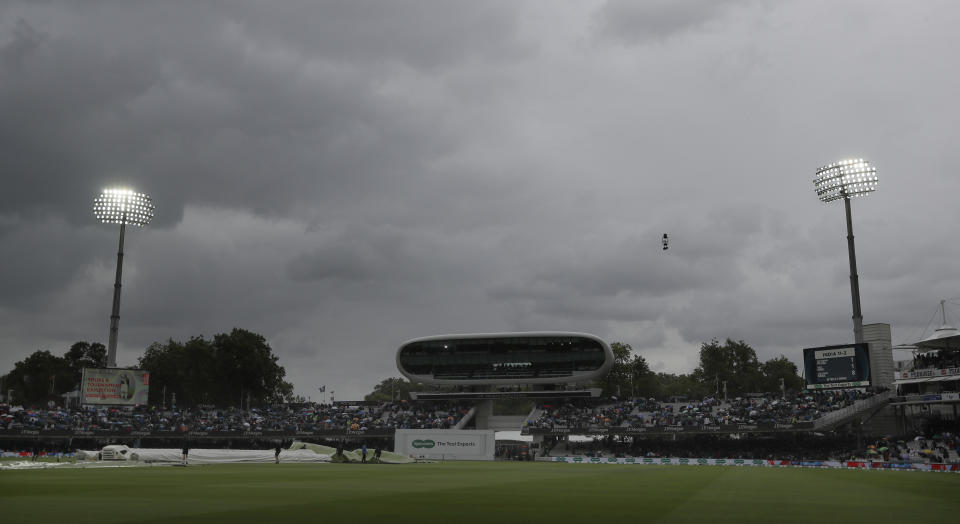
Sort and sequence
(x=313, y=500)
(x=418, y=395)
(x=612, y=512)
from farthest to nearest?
(x=418, y=395) → (x=313, y=500) → (x=612, y=512)

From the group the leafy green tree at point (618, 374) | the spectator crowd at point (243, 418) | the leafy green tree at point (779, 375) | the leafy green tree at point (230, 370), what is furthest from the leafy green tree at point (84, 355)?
the leafy green tree at point (779, 375)

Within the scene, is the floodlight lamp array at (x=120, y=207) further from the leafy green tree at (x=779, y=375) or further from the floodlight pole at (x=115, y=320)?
the leafy green tree at (x=779, y=375)

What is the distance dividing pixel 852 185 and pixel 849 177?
908 mm

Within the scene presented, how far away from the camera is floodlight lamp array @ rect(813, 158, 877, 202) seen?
7378 centimetres

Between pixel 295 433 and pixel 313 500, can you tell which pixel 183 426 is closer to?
pixel 295 433

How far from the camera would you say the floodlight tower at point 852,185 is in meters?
73.5

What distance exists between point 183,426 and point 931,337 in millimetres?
84647

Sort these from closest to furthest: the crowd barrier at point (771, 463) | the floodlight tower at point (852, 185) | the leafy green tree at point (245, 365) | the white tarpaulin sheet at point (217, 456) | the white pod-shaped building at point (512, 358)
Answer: the white tarpaulin sheet at point (217, 456), the crowd barrier at point (771, 463), the floodlight tower at point (852, 185), the white pod-shaped building at point (512, 358), the leafy green tree at point (245, 365)

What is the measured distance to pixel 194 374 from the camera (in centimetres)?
13125

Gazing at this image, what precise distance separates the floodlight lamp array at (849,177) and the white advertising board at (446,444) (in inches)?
1742

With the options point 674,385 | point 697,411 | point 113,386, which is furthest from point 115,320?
point 674,385

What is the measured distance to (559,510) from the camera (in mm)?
14992

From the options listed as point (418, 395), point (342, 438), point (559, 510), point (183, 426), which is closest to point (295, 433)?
point (342, 438)

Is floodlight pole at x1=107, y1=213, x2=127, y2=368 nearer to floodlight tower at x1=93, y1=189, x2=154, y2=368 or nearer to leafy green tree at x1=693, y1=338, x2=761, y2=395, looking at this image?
floodlight tower at x1=93, y1=189, x2=154, y2=368
